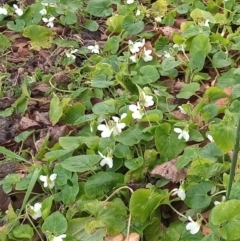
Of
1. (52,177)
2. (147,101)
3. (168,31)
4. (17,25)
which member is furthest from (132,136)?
(17,25)

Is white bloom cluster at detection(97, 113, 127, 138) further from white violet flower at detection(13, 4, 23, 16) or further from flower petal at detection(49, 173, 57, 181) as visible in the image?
white violet flower at detection(13, 4, 23, 16)

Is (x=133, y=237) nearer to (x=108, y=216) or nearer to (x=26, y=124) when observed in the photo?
(x=108, y=216)

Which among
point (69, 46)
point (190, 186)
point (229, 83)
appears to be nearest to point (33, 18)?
point (69, 46)

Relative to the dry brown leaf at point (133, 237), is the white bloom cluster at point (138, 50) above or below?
above

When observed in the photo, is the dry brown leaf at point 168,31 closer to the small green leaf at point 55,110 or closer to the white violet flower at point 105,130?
the small green leaf at point 55,110

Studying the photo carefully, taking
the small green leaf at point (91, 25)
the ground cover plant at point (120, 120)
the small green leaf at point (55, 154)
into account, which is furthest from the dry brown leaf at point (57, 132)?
the small green leaf at point (91, 25)

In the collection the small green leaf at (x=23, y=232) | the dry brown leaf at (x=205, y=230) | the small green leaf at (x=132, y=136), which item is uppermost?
the small green leaf at (x=132, y=136)

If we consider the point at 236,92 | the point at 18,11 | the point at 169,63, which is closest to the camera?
the point at 236,92

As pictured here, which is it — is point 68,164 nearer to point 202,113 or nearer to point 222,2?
point 202,113
